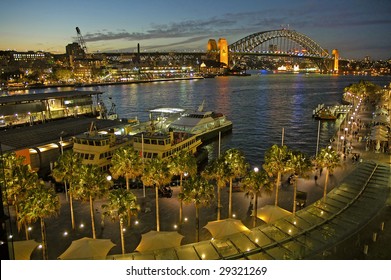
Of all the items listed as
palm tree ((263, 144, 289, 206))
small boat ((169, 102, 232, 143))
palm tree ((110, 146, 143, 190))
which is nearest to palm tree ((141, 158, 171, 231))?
palm tree ((110, 146, 143, 190))

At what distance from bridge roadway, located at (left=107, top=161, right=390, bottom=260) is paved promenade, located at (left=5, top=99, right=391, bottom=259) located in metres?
0.52

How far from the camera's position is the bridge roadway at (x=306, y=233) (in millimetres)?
12766

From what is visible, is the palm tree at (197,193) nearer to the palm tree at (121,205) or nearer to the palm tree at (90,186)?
the palm tree at (121,205)

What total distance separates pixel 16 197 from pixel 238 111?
196ft

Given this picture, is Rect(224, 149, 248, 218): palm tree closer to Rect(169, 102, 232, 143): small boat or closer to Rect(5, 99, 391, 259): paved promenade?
Rect(5, 99, 391, 259): paved promenade

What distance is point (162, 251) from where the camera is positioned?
42.2ft

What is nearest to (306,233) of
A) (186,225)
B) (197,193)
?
(197,193)

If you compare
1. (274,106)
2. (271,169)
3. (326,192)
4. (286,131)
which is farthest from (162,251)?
(274,106)

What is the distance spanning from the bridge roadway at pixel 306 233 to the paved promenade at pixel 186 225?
52 centimetres

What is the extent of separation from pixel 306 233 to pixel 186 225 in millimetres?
5798

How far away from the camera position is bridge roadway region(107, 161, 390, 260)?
41.9 ft

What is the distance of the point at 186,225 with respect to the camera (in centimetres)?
1728

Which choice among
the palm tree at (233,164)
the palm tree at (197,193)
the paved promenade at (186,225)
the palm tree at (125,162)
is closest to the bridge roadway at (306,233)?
the paved promenade at (186,225)

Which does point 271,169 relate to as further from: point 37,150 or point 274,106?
point 274,106
